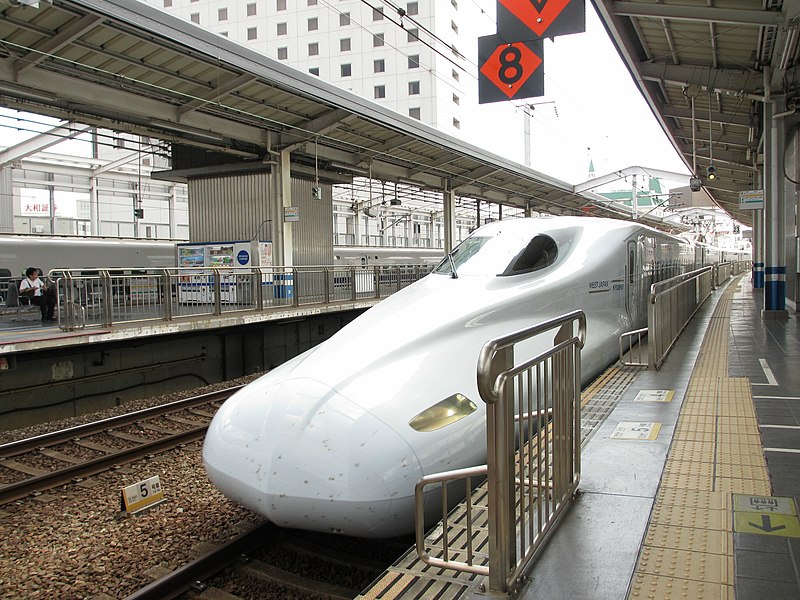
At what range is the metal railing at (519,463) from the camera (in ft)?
7.88

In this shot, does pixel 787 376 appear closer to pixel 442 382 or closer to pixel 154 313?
pixel 442 382

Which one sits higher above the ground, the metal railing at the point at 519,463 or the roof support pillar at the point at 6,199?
the roof support pillar at the point at 6,199

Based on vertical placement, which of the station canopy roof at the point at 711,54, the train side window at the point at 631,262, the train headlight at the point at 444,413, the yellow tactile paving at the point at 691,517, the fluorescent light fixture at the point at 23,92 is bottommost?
the yellow tactile paving at the point at 691,517

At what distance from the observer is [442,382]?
4301mm

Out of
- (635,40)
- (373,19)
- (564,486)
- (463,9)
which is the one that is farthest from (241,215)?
(463,9)

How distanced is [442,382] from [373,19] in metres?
52.4

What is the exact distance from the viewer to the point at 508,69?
25.7ft

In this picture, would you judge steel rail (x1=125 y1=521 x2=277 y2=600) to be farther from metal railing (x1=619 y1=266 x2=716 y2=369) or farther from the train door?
the train door

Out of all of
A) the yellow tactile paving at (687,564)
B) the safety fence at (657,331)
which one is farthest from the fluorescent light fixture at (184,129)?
the yellow tactile paving at (687,564)

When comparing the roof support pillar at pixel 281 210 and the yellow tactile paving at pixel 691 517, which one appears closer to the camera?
the yellow tactile paving at pixel 691 517

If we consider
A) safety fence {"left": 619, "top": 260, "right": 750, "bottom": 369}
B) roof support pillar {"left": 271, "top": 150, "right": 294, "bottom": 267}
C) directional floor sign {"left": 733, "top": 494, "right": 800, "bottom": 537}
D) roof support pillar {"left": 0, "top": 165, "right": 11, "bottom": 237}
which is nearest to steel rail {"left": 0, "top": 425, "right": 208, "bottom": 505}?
safety fence {"left": 619, "top": 260, "right": 750, "bottom": 369}

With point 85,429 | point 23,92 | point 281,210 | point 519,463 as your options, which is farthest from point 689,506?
point 281,210

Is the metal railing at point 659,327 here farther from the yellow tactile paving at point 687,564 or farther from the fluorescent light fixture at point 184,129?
the fluorescent light fixture at point 184,129

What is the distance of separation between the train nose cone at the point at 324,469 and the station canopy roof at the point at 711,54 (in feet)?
28.8
